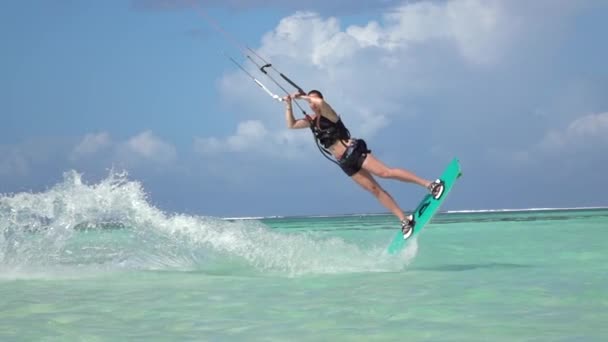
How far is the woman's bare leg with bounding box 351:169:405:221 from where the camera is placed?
10914 mm

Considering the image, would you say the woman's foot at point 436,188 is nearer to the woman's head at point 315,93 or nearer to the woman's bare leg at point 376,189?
the woman's bare leg at point 376,189

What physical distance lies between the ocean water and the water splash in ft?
0.06

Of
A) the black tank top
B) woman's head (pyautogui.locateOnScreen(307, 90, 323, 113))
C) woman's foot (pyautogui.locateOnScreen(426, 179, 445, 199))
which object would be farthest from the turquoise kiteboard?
woman's head (pyautogui.locateOnScreen(307, 90, 323, 113))

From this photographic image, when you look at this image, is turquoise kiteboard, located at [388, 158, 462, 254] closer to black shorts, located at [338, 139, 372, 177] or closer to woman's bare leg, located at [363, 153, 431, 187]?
woman's bare leg, located at [363, 153, 431, 187]

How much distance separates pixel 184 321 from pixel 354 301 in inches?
67.0

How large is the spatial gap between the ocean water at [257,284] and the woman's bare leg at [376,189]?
2.37ft

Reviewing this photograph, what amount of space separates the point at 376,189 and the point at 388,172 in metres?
0.41

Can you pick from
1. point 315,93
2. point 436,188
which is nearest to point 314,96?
point 315,93

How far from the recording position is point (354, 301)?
7.74 m

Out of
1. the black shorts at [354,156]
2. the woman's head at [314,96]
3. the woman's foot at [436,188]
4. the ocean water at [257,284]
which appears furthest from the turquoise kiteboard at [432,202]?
the woman's head at [314,96]

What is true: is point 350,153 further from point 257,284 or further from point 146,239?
point 146,239

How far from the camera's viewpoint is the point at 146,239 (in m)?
12.3

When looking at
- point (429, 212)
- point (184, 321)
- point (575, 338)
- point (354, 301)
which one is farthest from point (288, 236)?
point (575, 338)

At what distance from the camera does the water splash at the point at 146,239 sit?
11.7 m
